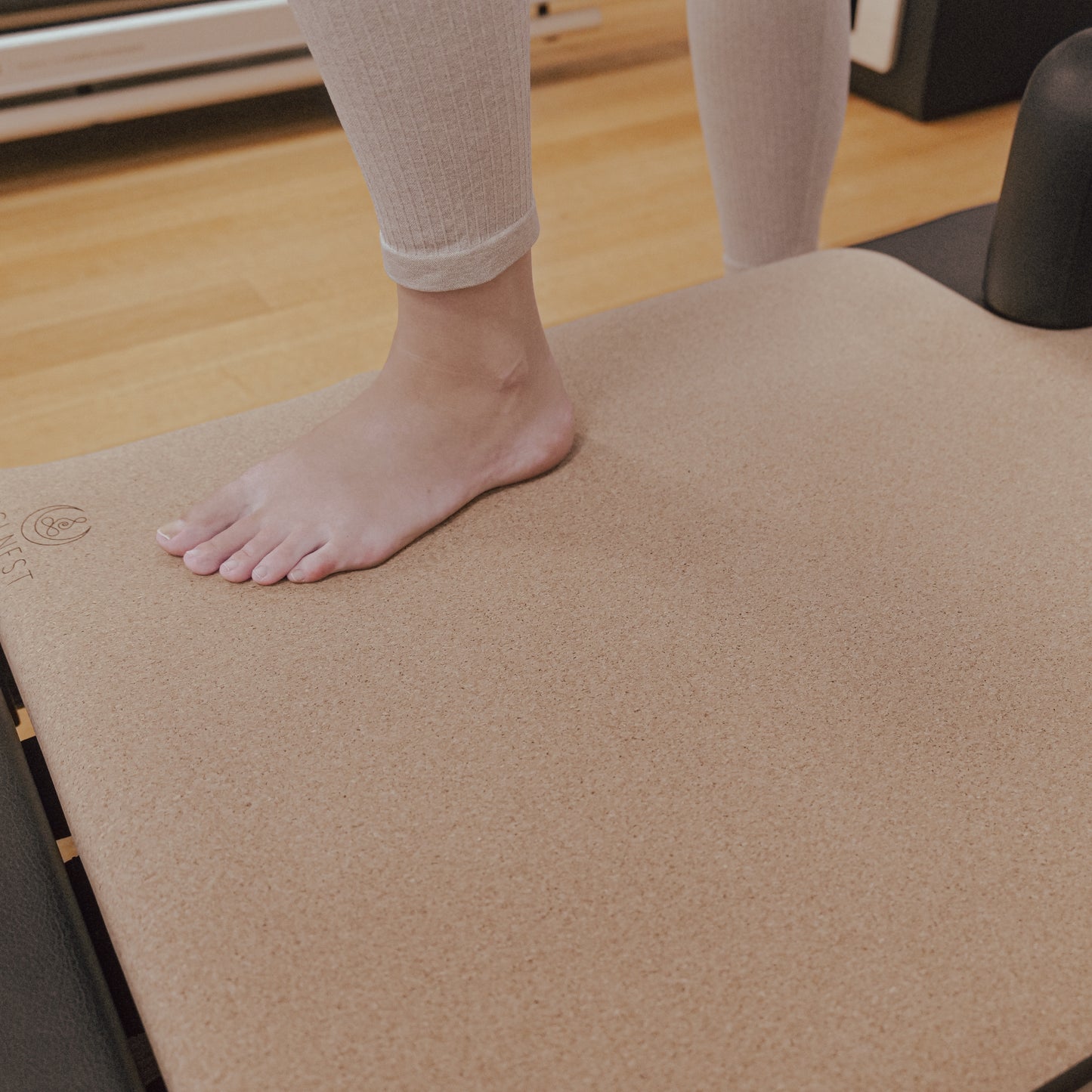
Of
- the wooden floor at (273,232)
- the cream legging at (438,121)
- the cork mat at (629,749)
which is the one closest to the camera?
the cork mat at (629,749)

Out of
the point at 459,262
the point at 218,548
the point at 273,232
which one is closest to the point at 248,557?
the point at 218,548

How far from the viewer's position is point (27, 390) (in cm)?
136

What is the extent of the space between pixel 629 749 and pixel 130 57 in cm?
176

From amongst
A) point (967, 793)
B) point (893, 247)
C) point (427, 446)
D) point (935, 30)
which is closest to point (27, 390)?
point (427, 446)

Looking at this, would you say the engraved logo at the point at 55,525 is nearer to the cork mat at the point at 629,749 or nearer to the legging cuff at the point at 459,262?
the cork mat at the point at 629,749

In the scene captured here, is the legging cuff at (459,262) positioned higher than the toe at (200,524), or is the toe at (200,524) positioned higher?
the legging cuff at (459,262)

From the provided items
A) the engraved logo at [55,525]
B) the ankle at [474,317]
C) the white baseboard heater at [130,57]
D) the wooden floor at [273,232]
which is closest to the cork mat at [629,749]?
the engraved logo at [55,525]

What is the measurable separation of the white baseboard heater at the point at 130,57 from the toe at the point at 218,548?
145 centimetres

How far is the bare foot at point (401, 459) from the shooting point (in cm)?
73

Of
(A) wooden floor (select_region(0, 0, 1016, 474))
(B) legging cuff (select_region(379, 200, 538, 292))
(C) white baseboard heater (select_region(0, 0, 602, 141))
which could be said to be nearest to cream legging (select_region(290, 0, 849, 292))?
(B) legging cuff (select_region(379, 200, 538, 292))

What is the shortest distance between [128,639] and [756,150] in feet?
2.53

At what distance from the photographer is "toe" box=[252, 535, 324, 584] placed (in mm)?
710

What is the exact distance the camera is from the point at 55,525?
0.77 meters

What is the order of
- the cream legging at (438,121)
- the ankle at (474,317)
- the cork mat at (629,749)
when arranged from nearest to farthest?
the cork mat at (629,749) → the cream legging at (438,121) → the ankle at (474,317)
